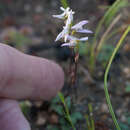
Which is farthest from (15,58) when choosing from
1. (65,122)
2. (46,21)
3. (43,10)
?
(43,10)

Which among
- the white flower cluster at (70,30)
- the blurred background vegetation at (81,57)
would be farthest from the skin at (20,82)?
the white flower cluster at (70,30)

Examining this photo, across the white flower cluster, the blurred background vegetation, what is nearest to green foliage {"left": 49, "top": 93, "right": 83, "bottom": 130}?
the blurred background vegetation

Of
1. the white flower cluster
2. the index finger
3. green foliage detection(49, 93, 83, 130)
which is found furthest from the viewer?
green foliage detection(49, 93, 83, 130)

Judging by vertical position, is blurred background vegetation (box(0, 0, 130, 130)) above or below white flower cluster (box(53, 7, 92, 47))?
below

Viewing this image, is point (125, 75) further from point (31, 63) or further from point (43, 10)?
point (43, 10)

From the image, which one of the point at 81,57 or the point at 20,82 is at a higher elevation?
the point at 20,82

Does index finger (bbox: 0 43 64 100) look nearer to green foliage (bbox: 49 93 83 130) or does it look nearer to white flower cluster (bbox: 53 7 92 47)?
green foliage (bbox: 49 93 83 130)

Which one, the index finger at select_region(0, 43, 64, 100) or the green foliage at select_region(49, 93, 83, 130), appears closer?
the index finger at select_region(0, 43, 64, 100)

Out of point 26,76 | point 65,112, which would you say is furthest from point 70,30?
point 65,112

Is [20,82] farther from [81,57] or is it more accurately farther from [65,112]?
[81,57]
